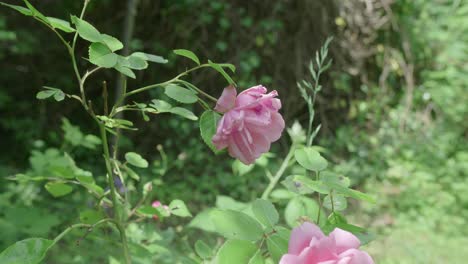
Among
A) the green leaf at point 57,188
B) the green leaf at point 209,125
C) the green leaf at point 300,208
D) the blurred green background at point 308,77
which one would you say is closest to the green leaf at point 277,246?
the green leaf at point 209,125

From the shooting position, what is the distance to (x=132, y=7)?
3.44m

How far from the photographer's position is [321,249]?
49 centimetres

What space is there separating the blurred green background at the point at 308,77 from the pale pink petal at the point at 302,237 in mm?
2699

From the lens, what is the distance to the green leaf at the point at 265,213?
1.90ft

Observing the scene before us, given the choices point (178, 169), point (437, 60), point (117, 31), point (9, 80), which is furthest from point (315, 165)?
point (437, 60)

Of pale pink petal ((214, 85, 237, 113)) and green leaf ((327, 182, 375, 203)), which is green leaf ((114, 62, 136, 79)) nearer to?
pale pink petal ((214, 85, 237, 113))

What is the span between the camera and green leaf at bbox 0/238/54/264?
56cm

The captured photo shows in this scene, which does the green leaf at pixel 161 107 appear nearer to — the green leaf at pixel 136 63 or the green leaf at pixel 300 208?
the green leaf at pixel 136 63

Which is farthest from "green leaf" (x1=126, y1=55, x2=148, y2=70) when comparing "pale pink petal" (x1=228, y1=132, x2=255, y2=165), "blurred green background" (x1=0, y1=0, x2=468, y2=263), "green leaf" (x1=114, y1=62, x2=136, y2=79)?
"blurred green background" (x1=0, y1=0, x2=468, y2=263)

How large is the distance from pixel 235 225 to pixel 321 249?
10 centimetres

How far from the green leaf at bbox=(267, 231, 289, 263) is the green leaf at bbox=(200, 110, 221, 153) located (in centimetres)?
12

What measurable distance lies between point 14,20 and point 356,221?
258 cm

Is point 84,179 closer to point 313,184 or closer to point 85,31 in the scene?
point 85,31

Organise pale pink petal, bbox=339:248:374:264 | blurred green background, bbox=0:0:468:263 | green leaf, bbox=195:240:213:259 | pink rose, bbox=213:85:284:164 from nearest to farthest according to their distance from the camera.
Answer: pale pink petal, bbox=339:248:374:264 < pink rose, bbox=213:85:284:164 < green leaf, bbox=195:240:213:259 < blurred green background, bbox=0:0:468:263
